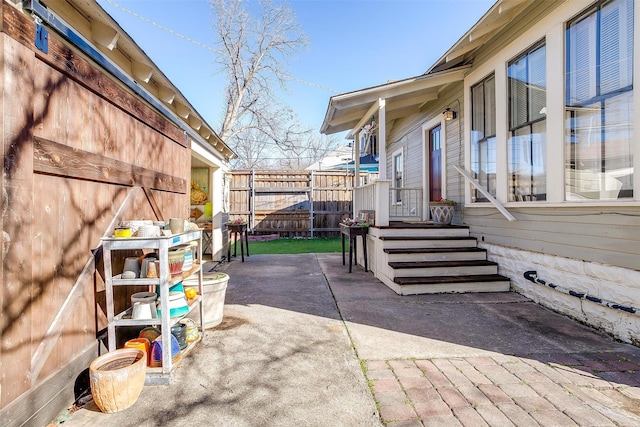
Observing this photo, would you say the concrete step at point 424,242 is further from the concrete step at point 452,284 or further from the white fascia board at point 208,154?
the white fascia board at point 208,154

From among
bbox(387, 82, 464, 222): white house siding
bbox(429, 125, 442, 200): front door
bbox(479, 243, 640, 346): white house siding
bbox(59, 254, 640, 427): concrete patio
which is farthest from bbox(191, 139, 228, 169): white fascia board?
bbox(479, 243, 640, 346): white house siding

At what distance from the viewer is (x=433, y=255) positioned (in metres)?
5.03

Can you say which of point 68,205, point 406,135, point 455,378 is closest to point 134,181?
point 68,205

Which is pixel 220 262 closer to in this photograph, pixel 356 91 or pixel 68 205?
pixel 356 91

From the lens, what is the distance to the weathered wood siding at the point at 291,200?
36.7 feet

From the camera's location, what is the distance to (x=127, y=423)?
6.02ft

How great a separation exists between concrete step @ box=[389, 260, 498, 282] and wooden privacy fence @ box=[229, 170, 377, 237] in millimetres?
6744

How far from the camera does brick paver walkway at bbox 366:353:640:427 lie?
6.04ft

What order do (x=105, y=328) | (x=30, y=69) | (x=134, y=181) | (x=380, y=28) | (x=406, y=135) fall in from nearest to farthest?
(x=30, y=69)
(x=105, y=328)
(x=134, y=181)
(x=406, y=135)
(x=380, y=28)

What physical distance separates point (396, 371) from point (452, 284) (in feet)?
8.36

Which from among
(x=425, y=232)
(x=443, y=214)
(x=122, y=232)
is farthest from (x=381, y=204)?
(x=122, y=232)

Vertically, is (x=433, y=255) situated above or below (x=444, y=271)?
above

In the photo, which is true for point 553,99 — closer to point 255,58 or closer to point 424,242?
point 424,242

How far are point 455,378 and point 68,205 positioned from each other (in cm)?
281
